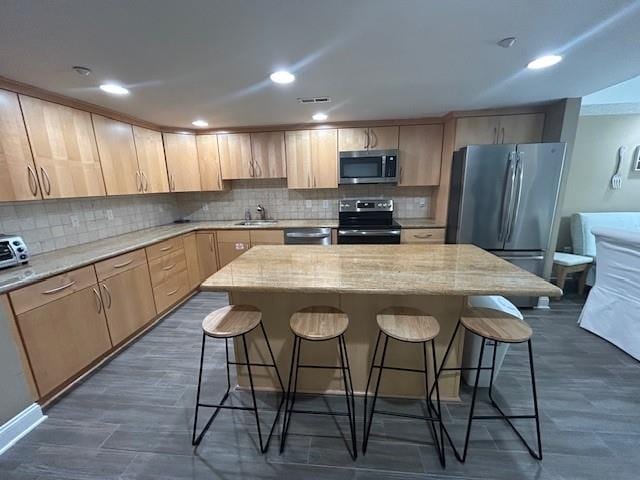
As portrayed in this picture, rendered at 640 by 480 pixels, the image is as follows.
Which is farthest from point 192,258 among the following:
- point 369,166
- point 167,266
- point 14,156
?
point 369,166

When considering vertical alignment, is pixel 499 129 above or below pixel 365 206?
above

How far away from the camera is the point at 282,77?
2020 millimetres

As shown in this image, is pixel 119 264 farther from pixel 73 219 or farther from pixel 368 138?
pixel 368 138

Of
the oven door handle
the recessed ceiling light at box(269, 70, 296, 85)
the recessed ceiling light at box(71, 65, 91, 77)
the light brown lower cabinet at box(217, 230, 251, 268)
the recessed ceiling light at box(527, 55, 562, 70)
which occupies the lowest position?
the light brown lower cabinet at box(217, 230, 251, 268)

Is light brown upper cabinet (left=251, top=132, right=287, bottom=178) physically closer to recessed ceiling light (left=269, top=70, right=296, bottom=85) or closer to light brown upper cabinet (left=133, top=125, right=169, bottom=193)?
light brown upper cabinet (left=133, top=125, right=169, bottom=193)

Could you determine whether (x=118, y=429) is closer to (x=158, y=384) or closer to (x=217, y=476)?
(x=158, y=384)

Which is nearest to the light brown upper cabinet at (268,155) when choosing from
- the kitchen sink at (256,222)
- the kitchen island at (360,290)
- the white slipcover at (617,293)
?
the kitchen sink at (256,222)

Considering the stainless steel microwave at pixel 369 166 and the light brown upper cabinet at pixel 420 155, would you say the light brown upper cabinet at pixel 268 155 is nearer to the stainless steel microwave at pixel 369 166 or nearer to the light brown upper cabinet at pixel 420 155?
the stainless steel microwave at pixel 369 166

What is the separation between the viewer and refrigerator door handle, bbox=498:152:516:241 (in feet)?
9.23

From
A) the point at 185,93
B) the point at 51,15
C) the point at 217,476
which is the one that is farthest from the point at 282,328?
the point at 185,93

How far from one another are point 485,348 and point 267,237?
9.08 ft

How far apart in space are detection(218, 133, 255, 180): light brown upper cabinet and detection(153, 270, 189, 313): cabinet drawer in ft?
5.09

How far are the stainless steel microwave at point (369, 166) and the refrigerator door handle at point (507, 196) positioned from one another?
1.23m

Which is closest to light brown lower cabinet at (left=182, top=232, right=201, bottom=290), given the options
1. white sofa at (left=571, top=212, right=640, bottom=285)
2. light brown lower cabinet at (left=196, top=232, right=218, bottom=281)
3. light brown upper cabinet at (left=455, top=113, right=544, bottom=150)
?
light brown lower cabinet at (left=196, top=232, right=218, bottom=281)
